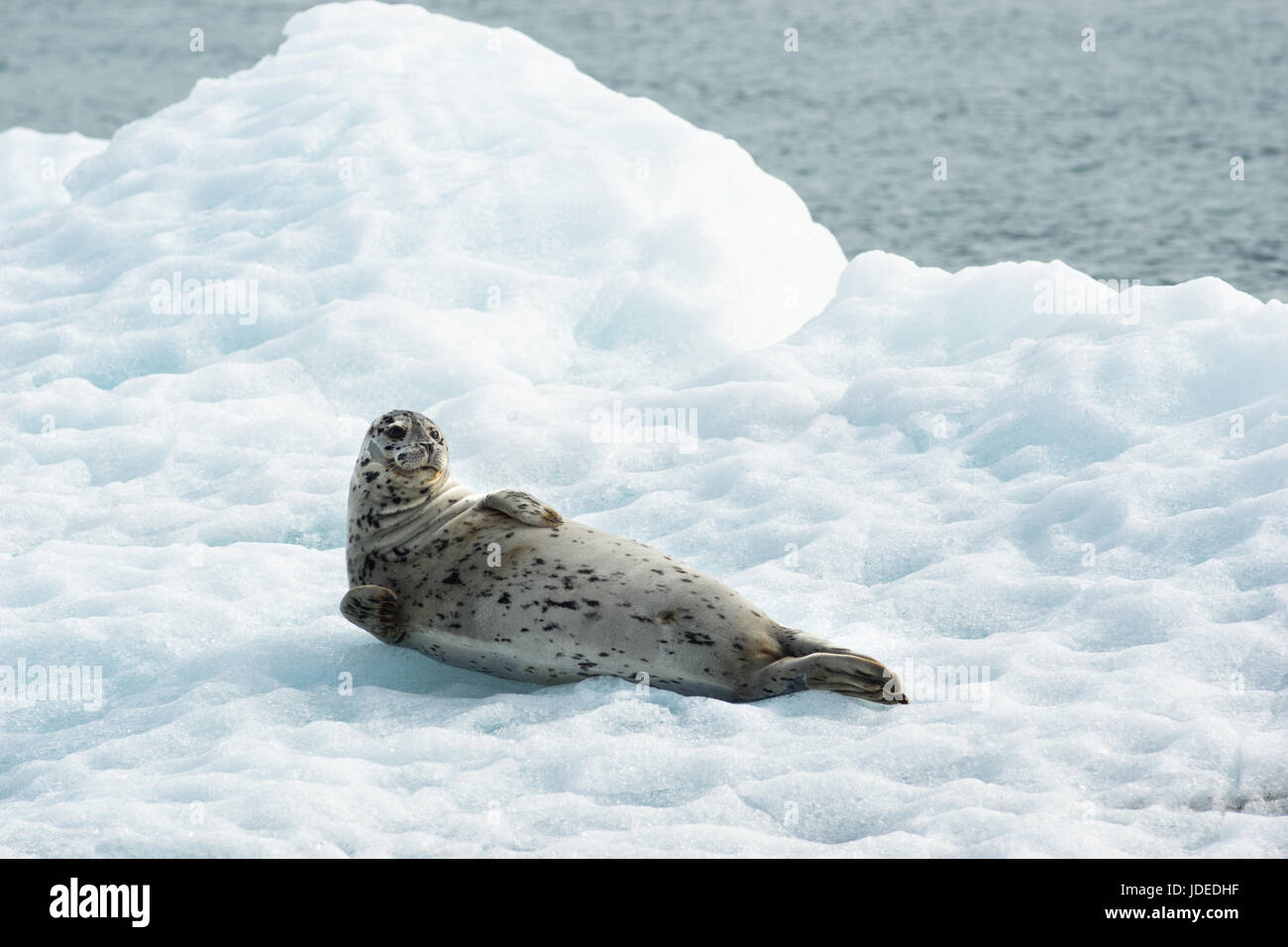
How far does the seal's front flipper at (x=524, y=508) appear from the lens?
498 centimetres

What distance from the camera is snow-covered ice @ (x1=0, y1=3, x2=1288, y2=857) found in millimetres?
3986

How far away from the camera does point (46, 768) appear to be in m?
4.41

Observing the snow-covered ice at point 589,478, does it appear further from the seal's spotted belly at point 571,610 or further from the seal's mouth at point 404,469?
the seal's mouth at point 404,469

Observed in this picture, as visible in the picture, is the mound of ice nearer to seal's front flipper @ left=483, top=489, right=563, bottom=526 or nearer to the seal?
the seal

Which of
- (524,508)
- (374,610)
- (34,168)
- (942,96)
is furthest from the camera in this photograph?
(942,96)

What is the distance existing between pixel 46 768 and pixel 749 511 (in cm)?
296

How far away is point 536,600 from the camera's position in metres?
4.68

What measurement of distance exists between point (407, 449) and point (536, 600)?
849mm

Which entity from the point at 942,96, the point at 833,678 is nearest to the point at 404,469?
the point at 833,678

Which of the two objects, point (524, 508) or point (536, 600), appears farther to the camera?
point (524, 508)

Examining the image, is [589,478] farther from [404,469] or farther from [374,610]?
[374,610]

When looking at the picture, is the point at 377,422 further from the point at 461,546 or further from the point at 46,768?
the point at 46,768

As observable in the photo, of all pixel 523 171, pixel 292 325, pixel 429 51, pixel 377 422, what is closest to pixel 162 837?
pixel 377 422

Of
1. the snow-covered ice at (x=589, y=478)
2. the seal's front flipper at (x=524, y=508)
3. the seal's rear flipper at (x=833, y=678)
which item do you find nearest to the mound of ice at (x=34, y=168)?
the snow-covered ice at (x=589, y=478)
